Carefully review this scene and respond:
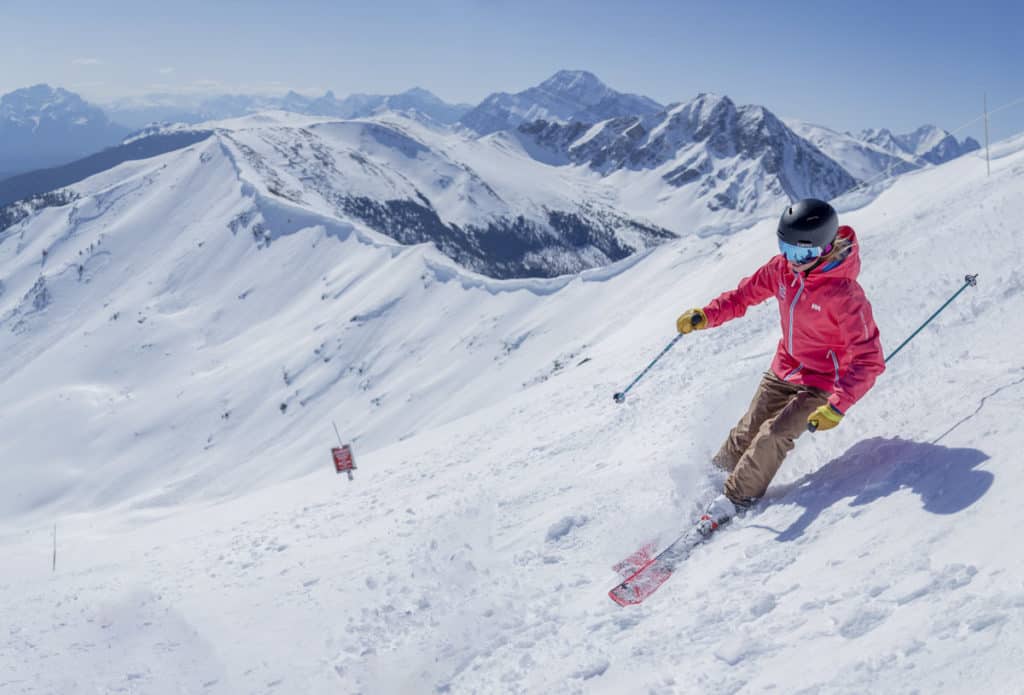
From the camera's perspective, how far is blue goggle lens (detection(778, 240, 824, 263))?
6.14 m

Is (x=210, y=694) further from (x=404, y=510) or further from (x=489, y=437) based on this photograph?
(x=489, y=437)

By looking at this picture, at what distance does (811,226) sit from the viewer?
6.04 meters

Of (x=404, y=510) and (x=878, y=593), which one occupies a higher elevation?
(x=878, y=593)

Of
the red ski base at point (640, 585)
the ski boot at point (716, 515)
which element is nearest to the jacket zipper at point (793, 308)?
the ski boot at point (716, 515)

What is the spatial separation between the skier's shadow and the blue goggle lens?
203 centimetres

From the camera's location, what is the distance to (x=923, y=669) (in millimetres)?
3473

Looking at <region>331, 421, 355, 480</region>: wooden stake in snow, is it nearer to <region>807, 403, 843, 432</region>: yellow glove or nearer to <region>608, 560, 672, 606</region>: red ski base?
<region>608, 560, 672, 606</region>: red ski base

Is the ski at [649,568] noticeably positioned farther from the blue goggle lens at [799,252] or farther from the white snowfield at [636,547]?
the blue goggle lens at [799,252]

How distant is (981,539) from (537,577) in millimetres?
4244

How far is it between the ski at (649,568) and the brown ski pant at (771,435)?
1.82 ft

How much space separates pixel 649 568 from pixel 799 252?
11.6 ft

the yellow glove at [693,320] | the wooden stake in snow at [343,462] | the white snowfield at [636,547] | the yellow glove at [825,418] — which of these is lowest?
the wooden stake in snow at [343,462]

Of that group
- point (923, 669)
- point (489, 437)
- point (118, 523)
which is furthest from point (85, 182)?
point (923, 669)

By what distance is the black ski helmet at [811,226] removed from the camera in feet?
19.8
